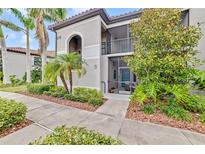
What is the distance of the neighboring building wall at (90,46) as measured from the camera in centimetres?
1080

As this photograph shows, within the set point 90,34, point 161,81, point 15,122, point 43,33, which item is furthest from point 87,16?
point 15,122

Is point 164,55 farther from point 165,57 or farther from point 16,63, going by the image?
point 16,63

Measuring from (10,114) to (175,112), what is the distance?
19.7ft

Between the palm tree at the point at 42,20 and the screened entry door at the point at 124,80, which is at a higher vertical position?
the palm tree at the point at 42,20

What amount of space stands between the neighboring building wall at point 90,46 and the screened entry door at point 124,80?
2.79 m

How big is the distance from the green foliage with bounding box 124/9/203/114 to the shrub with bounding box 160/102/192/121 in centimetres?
12

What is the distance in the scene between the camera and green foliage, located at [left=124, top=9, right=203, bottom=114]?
610 cm

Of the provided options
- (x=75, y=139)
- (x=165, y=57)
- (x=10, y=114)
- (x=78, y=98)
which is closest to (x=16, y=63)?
(x=78, y=98)

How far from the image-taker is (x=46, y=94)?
9750mm

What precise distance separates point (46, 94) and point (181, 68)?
8.38m

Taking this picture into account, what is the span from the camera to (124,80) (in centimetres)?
1281

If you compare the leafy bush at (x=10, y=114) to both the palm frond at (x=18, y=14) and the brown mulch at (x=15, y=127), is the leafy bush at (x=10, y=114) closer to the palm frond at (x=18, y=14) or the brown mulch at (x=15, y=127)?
the brown mulch at (x=15, y=127)

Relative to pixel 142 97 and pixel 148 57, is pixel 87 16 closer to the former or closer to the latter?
pixel 148 57

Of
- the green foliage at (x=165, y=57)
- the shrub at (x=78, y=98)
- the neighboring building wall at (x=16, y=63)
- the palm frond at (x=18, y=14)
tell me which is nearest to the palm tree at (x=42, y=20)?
the palm frond at (x=18, y=14)
